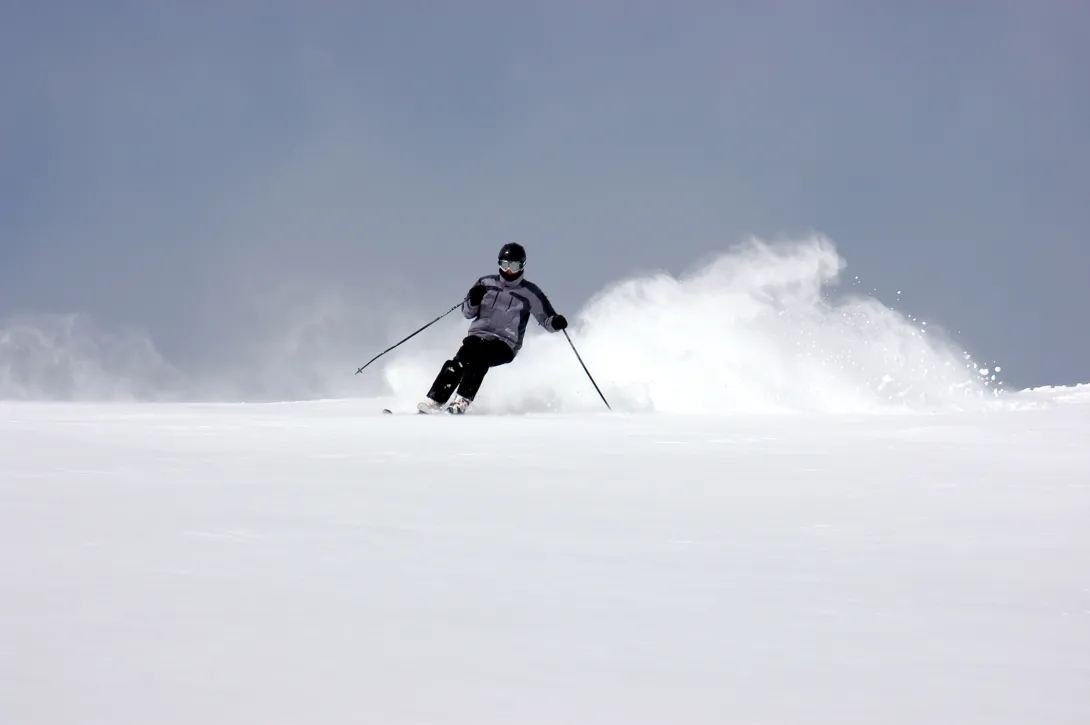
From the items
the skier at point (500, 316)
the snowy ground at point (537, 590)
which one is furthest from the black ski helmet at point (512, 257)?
the snowy ground at point (537, 590)

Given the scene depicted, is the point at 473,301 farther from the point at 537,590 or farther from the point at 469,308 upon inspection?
the point at 537,590

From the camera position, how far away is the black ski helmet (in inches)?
465

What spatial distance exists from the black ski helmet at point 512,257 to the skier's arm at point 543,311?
0.21 meters

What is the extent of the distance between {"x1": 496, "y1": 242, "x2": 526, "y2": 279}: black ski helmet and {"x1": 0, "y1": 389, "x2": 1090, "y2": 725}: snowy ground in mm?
5647

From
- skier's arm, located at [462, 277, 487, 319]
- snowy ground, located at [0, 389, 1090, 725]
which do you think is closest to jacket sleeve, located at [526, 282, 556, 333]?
skier's arm, located at [462, 277, 487, 319]

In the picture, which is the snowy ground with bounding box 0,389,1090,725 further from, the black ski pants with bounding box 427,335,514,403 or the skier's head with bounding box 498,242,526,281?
the skier's head with bounding box 498,242,526,281

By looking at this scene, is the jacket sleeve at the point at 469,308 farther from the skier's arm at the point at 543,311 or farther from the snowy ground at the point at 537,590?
the snowy ground at the point at 537,590

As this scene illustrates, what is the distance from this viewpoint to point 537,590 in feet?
10.2

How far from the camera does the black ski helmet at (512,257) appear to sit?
11820 mm

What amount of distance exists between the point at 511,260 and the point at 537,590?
8.90 metres

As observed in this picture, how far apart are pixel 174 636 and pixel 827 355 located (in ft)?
42.1

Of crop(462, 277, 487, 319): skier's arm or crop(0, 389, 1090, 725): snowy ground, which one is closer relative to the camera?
crop(0, 389, 1090, 725): snowy ground

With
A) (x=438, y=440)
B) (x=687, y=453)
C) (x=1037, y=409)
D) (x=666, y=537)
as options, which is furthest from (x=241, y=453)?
(x=1037, y=409)

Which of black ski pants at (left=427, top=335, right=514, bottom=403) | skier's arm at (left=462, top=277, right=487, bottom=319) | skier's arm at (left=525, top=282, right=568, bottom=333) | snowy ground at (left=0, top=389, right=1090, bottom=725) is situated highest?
skier's arm at (left=525, top=282, right=568, bottom=333)
